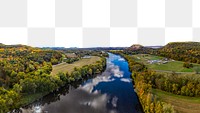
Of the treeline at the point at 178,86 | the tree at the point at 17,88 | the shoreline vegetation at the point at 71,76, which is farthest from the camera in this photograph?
the tree at the point at 17,88

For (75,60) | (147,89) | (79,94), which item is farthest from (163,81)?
(75,60)

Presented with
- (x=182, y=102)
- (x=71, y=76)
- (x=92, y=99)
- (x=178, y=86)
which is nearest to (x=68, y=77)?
(x=71, y=76)

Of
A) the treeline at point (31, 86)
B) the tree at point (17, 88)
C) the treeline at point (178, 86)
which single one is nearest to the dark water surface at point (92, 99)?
the treeline at point (31, 86)

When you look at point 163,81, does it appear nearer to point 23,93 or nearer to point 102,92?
point 102,92

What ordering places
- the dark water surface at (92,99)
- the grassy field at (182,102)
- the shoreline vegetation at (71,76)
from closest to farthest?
the grassy field at (182,102)
the dark water surface at (92,99)
the shoreline vegetation at (71,76)

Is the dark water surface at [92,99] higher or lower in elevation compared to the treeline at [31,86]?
lower

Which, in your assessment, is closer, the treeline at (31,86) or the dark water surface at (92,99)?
the treeline at (31,86)

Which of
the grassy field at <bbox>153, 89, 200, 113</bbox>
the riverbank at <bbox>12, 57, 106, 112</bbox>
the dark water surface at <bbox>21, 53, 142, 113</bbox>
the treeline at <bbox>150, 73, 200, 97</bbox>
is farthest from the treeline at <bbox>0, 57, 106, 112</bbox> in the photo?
the grassy field at <bbox>153, 89, 200, 113</bbox>

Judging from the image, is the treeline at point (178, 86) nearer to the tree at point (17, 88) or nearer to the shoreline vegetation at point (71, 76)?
the shoreline vegetation at point (71, 76)
